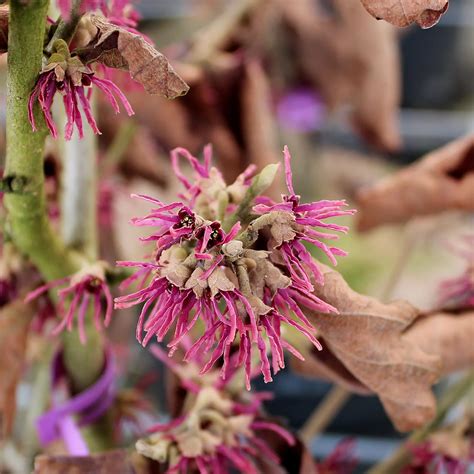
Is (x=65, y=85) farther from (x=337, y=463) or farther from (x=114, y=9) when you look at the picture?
(x=337, y=463)

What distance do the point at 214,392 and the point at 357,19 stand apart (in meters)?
0.46

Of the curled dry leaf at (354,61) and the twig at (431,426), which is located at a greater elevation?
the curled dry leaf at (354,61)

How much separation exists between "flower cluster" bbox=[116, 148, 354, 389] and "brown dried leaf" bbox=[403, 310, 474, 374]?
10 cm

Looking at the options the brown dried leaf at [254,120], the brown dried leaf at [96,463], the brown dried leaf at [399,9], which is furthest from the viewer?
the brown dried leaf at [254,120]

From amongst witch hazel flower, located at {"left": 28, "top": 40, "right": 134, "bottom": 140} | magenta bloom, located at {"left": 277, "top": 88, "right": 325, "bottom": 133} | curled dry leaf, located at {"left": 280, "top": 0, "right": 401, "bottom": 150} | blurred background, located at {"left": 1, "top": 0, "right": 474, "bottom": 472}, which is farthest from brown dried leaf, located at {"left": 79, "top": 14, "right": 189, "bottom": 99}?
magenta bloom, located at {"left": 277, "top": 88, "right": 325, "bottom": 133}

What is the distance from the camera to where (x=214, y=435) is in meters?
0.33

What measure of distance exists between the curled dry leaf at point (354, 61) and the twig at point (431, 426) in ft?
1.08

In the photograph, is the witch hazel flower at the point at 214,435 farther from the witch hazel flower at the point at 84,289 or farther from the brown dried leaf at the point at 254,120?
the brown dried leaf at the point at 254,120

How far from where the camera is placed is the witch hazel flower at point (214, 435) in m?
0.32

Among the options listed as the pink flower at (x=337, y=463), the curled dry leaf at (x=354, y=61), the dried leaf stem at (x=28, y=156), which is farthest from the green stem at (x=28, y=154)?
the curled dry leaf at (x=354, y=61)

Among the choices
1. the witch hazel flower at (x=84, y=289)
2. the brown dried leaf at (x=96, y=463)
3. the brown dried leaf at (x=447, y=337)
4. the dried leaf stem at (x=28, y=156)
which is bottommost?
the brown dried leaf at (x=96, y=463)

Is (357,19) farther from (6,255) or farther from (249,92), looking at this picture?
(6,255)

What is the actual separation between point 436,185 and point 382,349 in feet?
0.50

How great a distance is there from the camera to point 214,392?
347 millimetres
